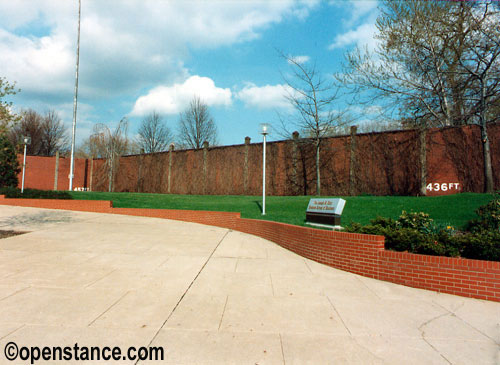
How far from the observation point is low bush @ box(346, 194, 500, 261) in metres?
5.02

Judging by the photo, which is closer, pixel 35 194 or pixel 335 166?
pixel 335 166

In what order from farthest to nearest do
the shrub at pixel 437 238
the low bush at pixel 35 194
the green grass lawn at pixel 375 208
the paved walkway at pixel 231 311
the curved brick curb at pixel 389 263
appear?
the low bush at pixel 35 194 → the green grass lawn at pixel 375 208 → the shrub at pixel 437 238 → the curved brick curb at pixel 389 263 → the paved walkway at pixel 231 311

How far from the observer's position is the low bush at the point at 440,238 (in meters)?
5.02

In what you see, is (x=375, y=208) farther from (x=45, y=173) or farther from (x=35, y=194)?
(x=45, y=173)

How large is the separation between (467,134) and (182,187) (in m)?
16.8

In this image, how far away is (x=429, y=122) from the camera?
599 inches

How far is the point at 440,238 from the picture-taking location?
5648 mm

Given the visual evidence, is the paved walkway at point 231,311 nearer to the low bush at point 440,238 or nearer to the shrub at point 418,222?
the low bush at point 440,238

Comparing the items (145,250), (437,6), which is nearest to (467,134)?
(437,6)

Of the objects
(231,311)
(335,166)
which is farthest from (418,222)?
(335,166)

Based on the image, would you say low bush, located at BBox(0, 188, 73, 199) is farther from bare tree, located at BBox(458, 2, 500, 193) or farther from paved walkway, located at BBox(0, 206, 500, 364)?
bare tree, located at BBox(458, 2, 500, 193)

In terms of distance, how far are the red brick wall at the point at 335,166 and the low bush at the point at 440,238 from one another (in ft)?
17.8

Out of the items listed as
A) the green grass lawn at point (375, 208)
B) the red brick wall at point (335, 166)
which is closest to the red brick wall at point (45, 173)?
the red brick wall at point (335, 166)

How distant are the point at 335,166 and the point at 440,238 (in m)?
9.26
